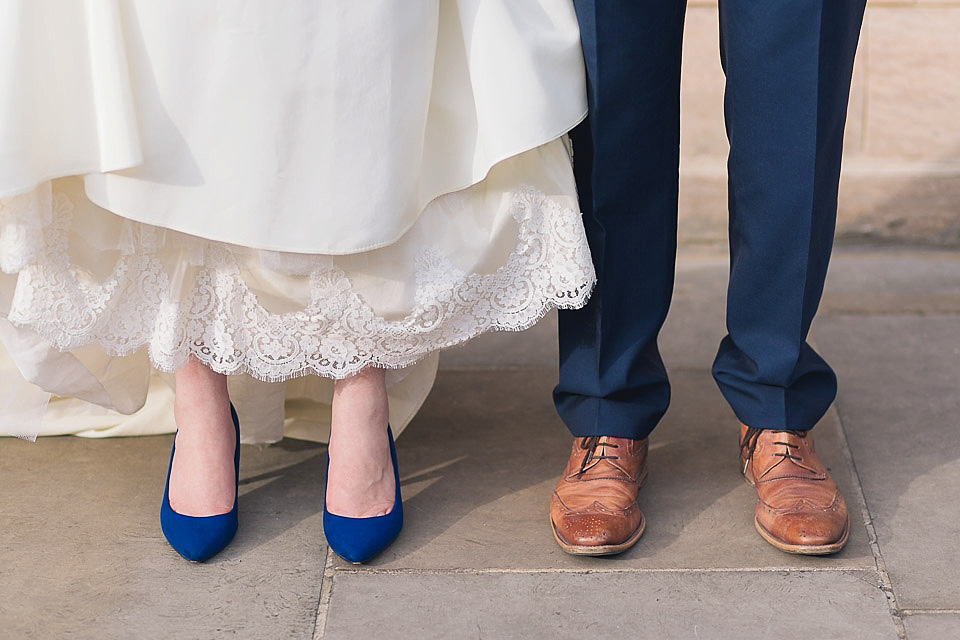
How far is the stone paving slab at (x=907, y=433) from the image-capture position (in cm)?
150

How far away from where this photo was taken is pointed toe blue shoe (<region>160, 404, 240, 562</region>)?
4.94 ft

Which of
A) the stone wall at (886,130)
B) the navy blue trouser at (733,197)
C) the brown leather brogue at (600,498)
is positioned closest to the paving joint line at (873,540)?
the navy blue trouser at (733,197)

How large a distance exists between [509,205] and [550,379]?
30.7 inches

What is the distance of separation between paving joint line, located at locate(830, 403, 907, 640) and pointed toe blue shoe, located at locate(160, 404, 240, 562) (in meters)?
0.91

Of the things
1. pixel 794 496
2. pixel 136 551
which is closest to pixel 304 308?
pixel 136 551

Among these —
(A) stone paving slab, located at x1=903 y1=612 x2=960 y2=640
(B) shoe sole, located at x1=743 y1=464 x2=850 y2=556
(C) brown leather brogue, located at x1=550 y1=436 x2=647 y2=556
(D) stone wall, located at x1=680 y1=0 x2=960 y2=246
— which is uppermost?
(C) brown leather brogue, located at x1=550 y1=436 x2=647 y2=556

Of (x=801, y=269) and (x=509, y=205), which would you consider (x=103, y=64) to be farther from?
(x=801, y=269)

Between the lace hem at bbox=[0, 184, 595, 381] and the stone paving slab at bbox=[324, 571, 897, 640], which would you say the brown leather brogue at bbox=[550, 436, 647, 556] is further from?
the lace hem at bbox=[0, 184, 595, 381]

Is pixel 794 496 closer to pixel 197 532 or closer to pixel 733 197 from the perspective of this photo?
pixel 733 197

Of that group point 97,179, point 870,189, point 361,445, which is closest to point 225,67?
point 97,179

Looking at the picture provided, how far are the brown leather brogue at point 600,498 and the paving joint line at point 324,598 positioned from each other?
0.32 meters

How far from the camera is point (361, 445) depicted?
154 centimetres

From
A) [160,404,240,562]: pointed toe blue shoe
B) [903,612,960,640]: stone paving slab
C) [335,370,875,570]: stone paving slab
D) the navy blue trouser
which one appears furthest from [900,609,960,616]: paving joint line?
[160,404,240,562]: pointed toe blue shoe

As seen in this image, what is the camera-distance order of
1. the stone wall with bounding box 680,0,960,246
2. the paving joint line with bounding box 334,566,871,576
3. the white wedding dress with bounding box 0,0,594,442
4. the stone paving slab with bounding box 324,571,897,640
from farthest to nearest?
the stone wall with bounding box 680,0,960,246, the paving joint line with bounding box 334,566,871,576, the stone paving slab with bounding box 324,571,897,640, the white wedding dress with bounding box 0,0,594,442
